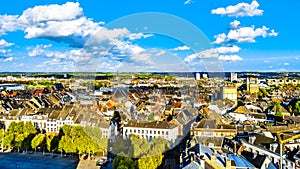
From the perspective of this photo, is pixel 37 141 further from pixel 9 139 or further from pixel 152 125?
pixel 152 125

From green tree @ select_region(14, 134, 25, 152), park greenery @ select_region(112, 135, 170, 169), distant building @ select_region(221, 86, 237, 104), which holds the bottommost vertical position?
green tree @ select_region(14, 134, 25, 152)

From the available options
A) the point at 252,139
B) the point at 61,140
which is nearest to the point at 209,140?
the point at 252,139

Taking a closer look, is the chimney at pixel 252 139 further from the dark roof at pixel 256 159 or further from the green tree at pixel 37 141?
the green tree at pixel 37 141

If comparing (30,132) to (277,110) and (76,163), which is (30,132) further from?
(277,110)

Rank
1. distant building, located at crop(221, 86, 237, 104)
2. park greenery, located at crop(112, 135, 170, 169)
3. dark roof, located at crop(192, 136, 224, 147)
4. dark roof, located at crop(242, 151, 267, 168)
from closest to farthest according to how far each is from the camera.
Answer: dark roof, located at crop(242, 151, 267, 168) < park greenery, located at crop(112, 135, 170, 169) < dark roof, located at crop(192, 136, 224, 147) < distant building, located at crop(221, 86, 237, 104)

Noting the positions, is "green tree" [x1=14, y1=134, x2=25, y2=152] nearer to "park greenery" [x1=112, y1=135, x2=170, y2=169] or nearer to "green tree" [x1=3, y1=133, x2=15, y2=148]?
"green tree" [x1=3, y1=133, x2=15, y2=148]

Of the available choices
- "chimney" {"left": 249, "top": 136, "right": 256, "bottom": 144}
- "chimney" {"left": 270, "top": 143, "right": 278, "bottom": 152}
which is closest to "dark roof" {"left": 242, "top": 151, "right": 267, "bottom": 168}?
"chimney" {"left": 270, "top": 143, "right": 278, "bottom": 152}

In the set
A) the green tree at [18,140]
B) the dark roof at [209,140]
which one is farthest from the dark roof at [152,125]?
the green tree at [18,140]
